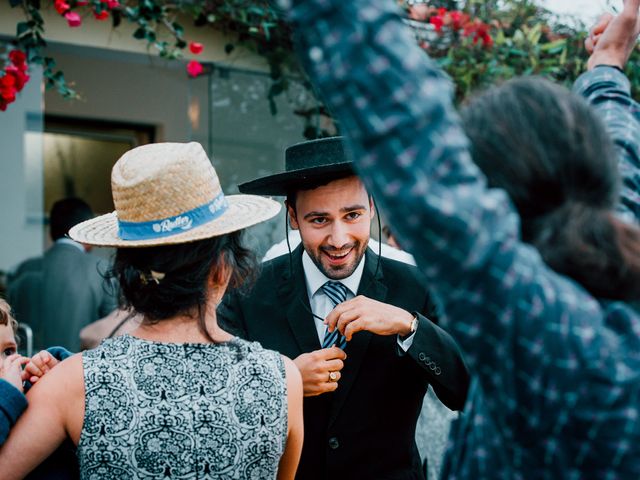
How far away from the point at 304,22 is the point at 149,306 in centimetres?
96

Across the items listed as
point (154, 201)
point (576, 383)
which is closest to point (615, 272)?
point (576, 383)

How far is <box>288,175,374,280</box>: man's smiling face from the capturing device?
2.67m

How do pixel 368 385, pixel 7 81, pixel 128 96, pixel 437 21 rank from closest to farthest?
pixel 368 385, pixel 7 81, pixel 437 21, pixel 128 96

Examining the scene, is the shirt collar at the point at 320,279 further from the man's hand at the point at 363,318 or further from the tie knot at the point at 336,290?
the man's hand at the point at 363,318

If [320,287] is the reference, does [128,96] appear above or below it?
below

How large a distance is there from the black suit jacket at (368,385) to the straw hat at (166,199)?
824mm

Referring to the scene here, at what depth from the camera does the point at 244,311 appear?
272 centimetres

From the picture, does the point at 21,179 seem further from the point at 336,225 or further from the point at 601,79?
the point at 601,79

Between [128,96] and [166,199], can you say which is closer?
[166,199]

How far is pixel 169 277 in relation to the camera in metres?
1.77

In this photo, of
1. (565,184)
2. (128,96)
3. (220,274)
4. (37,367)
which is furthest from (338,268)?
(128,96)

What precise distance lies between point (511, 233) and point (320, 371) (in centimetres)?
119

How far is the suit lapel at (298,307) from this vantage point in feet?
8.56

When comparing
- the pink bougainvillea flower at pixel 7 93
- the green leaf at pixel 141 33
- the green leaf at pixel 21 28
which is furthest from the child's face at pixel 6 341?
the green leaf at pixel 141 33
